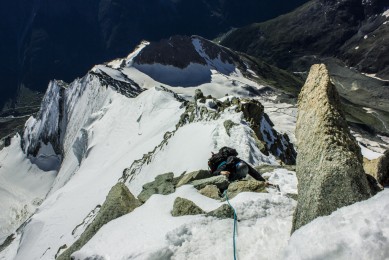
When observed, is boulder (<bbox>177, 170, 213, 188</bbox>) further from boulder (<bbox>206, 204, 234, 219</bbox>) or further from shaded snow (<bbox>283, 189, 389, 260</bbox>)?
shaded snow (<bbox>283, 189, 389, 260</bbox>)

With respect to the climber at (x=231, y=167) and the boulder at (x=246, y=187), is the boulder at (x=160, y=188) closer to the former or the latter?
the climber at (x=231, y=167)

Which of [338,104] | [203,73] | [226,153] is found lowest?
[203,73]

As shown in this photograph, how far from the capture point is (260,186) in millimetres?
14422

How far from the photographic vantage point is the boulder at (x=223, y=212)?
1226cm

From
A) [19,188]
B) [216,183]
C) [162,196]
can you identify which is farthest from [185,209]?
[19,188]

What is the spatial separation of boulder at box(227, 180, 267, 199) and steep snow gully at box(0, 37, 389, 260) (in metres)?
0.47

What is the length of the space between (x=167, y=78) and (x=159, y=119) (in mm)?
125200

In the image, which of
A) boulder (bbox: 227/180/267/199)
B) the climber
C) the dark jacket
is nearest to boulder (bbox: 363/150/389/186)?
boulder (bbox: 227/180/267/199)

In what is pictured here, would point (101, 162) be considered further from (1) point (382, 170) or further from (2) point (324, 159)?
(2) point (324, 159)

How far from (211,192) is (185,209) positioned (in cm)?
241

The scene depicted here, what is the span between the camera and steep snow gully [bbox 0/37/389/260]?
8.11 m

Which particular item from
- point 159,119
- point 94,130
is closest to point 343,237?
point 159,119

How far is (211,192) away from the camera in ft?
50.6

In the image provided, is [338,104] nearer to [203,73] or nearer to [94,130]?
[94,130]
